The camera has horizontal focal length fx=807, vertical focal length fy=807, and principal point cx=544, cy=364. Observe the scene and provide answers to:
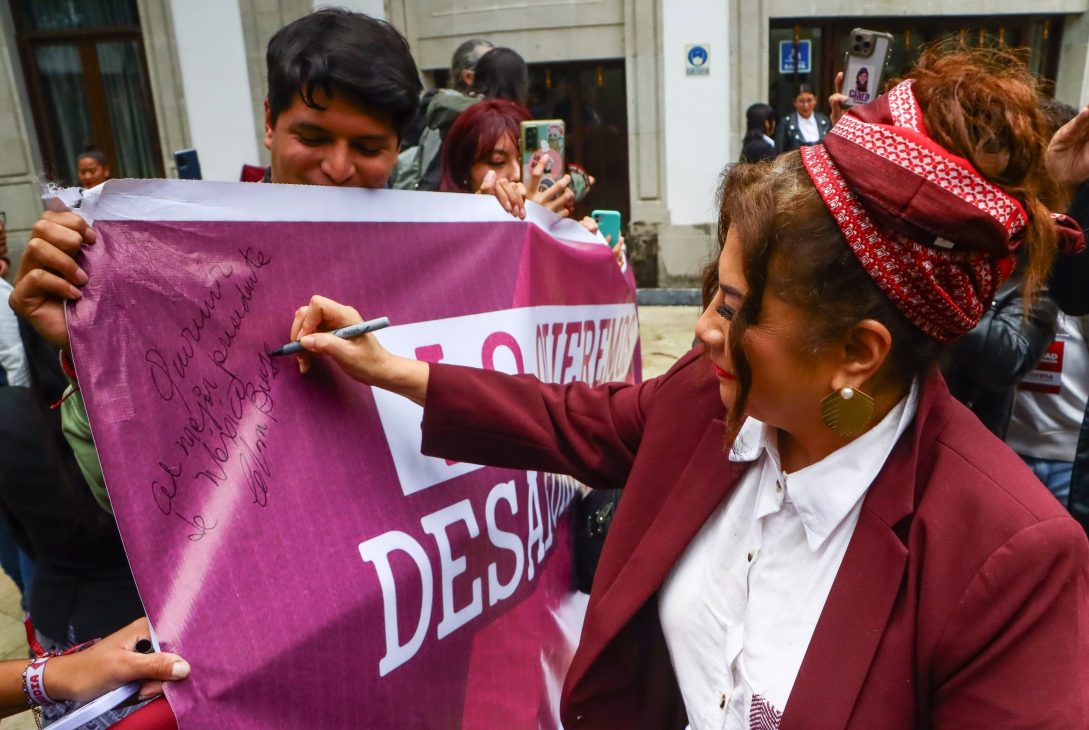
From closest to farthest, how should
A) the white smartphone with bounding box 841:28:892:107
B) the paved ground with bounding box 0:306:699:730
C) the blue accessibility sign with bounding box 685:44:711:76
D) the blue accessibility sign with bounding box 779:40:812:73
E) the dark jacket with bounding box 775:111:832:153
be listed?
the white smartphone with bounding box 841:28:892:107, the paved ground with bounding box 0:306:699:730, the dark jacket with bounding box 775:111:832:153, the blue accessibility sign with bounding box 685:44:711:76, the blue accessibility sign with bounding box 779:40:812:73

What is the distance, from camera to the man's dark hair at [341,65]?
1447 mm

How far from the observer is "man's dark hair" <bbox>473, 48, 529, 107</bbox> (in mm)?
3744

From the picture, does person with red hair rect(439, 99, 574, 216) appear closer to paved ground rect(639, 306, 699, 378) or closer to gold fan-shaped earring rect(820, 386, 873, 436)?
gold fan-shaped earring rect(820, 386, 873, 436)

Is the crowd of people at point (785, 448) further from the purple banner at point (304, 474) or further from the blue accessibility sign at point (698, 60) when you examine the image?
the blue accessibility sign at point (698, 60)

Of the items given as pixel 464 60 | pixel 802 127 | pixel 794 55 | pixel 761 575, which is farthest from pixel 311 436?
pixel 794 55

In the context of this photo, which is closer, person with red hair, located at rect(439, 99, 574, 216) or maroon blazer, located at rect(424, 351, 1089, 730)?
maroon blazer, located at rect(424, 351, 1089, 730)

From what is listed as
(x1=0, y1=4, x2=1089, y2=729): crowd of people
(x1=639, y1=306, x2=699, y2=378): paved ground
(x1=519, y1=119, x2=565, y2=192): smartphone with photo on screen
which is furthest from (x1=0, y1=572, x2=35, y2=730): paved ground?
(x1=639, y1=306, x2=699, y2=378): paved ground

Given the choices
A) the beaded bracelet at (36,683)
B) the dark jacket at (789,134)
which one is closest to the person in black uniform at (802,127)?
the dark jacket at (789,134)

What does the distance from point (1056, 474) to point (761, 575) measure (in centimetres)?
169

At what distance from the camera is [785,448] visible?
1.20m

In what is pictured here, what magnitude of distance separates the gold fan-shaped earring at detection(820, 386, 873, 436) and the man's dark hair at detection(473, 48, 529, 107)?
9.92 feet

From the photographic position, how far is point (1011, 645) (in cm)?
89

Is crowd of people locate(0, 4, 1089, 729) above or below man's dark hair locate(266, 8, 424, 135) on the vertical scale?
below

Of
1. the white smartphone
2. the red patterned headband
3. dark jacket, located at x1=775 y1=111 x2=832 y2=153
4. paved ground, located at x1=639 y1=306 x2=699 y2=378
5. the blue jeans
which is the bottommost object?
paved ground, located at x1=639 y1=306 x2=699 y2=378
